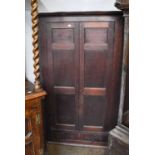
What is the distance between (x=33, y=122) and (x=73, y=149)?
722 mm

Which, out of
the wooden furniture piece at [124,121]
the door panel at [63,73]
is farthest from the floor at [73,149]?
the wooden furniture piece at [124,121]

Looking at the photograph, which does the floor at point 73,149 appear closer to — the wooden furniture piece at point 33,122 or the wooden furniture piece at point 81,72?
the wooden furniture piece at point 81,72

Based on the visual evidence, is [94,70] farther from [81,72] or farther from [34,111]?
[34,111]

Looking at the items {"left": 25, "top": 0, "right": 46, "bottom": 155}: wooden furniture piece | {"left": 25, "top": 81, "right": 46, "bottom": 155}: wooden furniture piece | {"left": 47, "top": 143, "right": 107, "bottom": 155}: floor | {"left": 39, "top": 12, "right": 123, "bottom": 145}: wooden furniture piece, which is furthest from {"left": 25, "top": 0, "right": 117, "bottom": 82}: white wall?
{"left": 47, "top": 143, "right": 107, "bottom": 155}: floor

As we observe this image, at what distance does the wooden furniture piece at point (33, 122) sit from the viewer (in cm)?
164

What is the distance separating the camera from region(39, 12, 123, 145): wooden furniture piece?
199cm

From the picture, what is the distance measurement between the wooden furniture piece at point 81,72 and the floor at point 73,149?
6 centimetres

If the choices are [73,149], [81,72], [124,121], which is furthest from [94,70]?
[73,149]

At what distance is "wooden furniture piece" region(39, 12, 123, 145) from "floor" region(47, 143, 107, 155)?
60 mm

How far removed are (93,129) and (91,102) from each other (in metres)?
0.28
